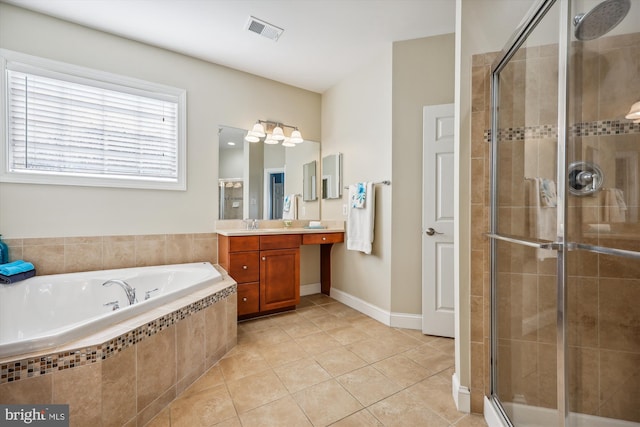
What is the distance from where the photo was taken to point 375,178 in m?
2.78

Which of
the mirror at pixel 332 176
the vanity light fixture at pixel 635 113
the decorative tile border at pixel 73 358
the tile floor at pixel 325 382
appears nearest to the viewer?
the decorative tile border at pixel 73 358

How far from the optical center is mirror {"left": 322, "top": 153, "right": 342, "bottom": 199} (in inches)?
130

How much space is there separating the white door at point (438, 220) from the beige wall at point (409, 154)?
86mm

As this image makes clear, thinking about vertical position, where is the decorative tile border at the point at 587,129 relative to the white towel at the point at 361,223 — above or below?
above

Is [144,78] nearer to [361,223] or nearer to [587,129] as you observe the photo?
[361,223]

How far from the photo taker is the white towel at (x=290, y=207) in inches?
132

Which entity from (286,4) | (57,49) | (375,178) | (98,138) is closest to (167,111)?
(98,138)

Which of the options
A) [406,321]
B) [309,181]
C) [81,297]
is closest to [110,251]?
[81,297]

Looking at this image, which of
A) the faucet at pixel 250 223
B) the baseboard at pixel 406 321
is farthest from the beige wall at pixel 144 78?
the baseboard at pixel 406 321

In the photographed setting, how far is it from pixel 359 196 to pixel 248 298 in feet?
4.86

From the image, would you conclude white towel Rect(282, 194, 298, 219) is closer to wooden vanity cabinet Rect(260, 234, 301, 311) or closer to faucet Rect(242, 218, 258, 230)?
faucet Rect(242, 218, 258, 230)

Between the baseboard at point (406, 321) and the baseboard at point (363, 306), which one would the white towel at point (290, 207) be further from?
the baseboard at point (406, 321)

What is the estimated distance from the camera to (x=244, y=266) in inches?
101

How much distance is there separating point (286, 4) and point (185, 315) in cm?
228
